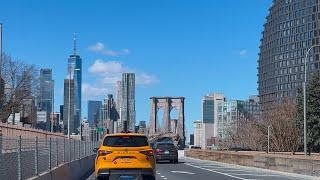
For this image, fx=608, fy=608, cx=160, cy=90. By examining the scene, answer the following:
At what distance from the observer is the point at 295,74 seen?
527 feet

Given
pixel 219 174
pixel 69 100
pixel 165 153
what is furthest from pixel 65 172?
pixel 69 100

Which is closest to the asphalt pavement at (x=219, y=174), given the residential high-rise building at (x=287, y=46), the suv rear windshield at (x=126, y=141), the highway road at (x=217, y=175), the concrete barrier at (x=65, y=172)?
the highway road at (x=217, y=175)

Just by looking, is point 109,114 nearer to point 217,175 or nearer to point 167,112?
point 167,112

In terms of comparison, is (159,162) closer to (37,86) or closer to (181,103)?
(37,86)

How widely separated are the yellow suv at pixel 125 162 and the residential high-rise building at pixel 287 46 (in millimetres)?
133523

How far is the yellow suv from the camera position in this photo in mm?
18266

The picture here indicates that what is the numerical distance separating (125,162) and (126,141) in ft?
2.51

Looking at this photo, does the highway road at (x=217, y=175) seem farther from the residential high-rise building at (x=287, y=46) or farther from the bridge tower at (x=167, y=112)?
the bridge tower at (x=167, y=112)

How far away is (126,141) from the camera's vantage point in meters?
18.8

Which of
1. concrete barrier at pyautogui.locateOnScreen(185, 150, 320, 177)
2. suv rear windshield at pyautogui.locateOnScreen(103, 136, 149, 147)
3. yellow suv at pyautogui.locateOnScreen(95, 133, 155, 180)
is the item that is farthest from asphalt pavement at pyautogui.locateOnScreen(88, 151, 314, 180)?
yellow suv at pyautogui.locateOnScreen(95, 133, 155, 180)

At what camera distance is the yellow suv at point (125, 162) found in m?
18.3

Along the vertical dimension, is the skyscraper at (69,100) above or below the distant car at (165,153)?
above

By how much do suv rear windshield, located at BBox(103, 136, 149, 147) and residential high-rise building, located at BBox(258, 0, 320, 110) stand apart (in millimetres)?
Answer: 133206

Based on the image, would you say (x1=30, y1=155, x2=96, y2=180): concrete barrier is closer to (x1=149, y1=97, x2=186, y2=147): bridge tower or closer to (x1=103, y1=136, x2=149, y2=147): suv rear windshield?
(x1=103, y1=136, x2=149, y2=147): suv rear windshield
